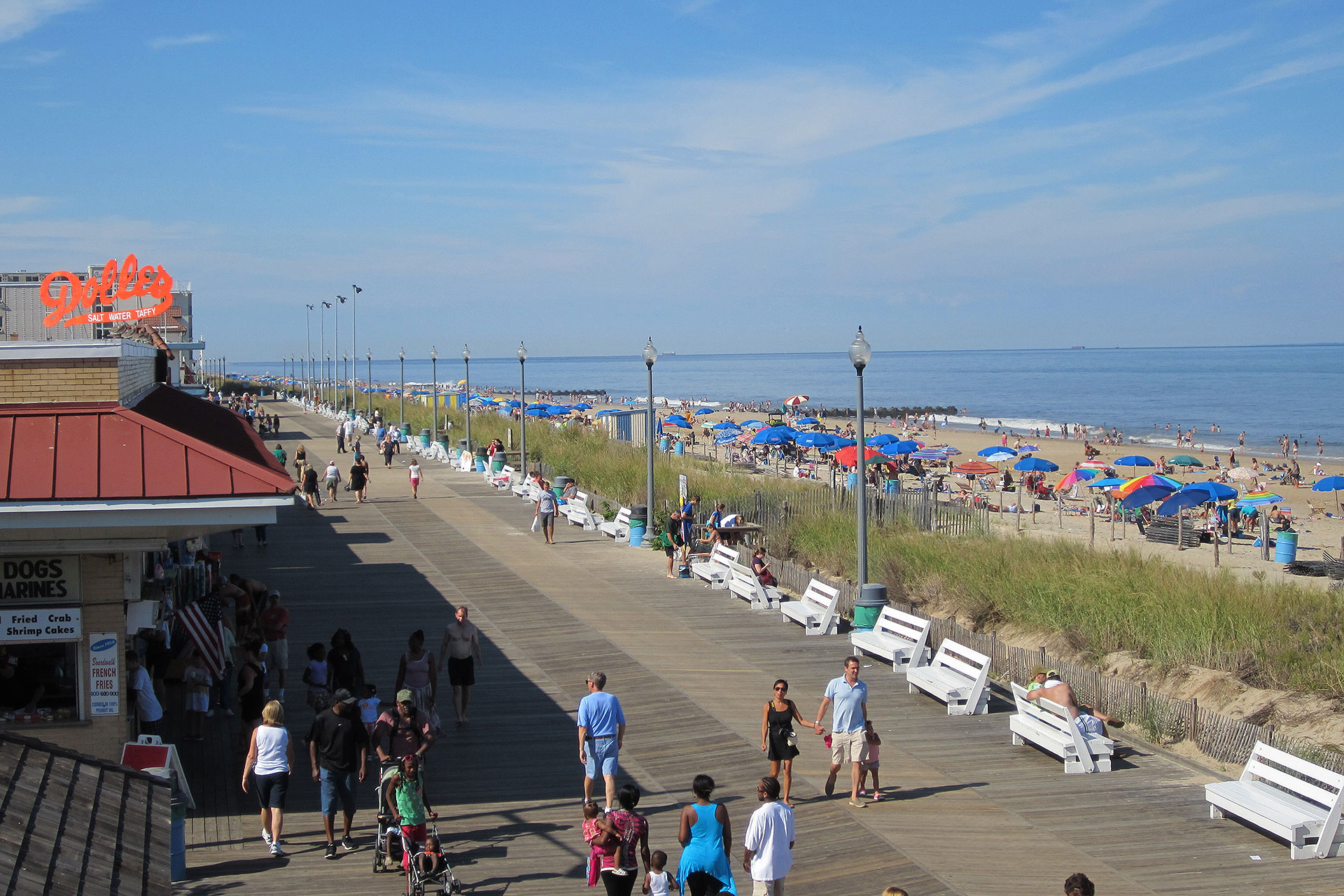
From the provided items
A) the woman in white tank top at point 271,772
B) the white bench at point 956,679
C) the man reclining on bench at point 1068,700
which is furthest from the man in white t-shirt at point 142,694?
the man reclining on bench at point 1068,700

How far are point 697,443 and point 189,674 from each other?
61532 mm

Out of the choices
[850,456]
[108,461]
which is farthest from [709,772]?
[850,456]

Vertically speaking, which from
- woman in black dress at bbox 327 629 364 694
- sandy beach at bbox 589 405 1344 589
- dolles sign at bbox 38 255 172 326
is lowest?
sandy beach at bbox 589 405 1344 589

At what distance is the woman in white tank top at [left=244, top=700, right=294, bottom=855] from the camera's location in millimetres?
9039

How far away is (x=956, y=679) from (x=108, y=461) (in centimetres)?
885

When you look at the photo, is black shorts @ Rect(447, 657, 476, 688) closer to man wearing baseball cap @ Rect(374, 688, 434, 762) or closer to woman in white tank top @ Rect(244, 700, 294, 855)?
man wearing baseball cap @ Rect(374, 688, 434, 762)

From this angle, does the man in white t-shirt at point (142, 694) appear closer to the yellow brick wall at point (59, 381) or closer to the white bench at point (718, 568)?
the yellow brick wall at point (59, 381)

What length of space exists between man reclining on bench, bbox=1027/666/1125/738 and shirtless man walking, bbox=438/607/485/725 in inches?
223

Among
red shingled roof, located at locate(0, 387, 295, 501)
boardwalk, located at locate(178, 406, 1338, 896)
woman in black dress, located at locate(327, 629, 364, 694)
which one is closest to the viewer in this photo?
boardwalk, located at locate(178, 406, 1338, 896)

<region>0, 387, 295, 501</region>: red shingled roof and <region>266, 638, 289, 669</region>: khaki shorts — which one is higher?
<region>0, 387, 295, 501</region>: red shingled roof

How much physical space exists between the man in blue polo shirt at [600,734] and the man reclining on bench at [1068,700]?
4.27 meters

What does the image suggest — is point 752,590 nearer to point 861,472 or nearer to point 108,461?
point 861,472

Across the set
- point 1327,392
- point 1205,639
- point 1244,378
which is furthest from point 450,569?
point 1244,378

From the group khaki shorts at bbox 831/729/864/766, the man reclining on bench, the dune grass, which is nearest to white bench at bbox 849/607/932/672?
the dune grass
